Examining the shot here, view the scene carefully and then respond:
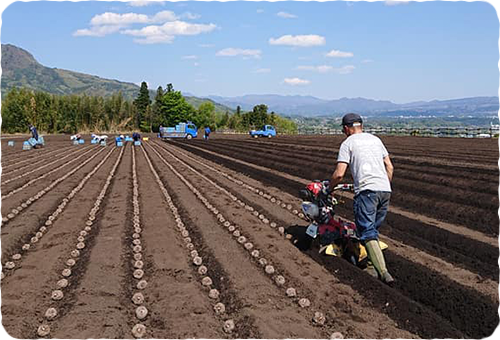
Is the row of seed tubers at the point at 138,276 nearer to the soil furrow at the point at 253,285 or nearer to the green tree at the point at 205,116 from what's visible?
the soil furrow at the point at 253,285

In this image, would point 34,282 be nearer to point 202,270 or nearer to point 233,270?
point 202,270

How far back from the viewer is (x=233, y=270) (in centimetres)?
561

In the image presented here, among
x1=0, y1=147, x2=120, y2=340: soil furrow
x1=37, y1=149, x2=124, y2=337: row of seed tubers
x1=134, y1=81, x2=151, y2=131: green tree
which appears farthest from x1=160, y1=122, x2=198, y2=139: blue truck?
x1=0, y1=147, x2=120, y2=340: soil furrow

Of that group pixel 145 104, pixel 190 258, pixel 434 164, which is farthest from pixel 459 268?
pixel 145 104

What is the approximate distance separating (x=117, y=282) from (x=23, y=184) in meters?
9.52

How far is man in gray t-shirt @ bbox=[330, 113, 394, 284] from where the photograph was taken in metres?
4.96

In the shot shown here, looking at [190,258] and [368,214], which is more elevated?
[368,214]

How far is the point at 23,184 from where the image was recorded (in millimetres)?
13180

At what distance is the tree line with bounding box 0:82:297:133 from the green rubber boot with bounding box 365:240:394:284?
57596mm

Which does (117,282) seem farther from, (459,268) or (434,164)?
(434,164)

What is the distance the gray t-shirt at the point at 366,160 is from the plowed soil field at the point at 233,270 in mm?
1136

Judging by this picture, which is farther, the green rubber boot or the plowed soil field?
the green rubber boot

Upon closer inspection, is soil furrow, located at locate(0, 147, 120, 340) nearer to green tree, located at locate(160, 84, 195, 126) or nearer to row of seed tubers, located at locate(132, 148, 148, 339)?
row of seed tubers, located at locate(132, 148, 148, 339)

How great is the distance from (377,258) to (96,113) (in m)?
66.2
